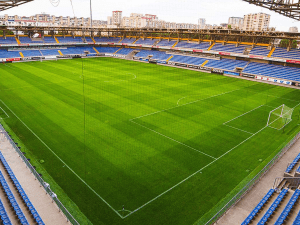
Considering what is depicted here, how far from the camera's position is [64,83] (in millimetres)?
33719

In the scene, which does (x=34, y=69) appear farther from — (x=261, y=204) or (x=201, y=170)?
(x=261, y=204)

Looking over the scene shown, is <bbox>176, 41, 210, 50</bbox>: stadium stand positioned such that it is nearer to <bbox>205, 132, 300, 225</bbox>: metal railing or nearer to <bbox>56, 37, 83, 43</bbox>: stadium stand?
<bbox>56, 37, 83, 43</bbox>: stadium stand

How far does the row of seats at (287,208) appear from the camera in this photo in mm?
9309

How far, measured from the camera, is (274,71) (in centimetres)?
4053

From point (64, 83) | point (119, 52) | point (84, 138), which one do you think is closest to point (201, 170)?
point (84, 138)

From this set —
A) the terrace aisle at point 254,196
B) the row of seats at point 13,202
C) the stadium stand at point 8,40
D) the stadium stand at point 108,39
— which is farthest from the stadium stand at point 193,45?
the row of seats at point 13,202

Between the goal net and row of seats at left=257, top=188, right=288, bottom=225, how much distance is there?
11.0 meters

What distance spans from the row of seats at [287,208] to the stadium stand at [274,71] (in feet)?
105

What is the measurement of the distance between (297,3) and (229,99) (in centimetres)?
1695

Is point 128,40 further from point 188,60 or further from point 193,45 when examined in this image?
point 188,60

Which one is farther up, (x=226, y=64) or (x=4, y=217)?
(x=226, y=64)

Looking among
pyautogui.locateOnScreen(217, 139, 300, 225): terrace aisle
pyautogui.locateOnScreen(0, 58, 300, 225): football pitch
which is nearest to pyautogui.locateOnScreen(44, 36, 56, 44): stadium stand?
pyautogui.locateOnScreen(0, 58, 300, 225): football pitch

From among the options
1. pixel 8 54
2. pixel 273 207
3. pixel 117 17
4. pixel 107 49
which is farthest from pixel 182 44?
pixel 117 17

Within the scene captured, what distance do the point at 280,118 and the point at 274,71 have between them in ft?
70.8
